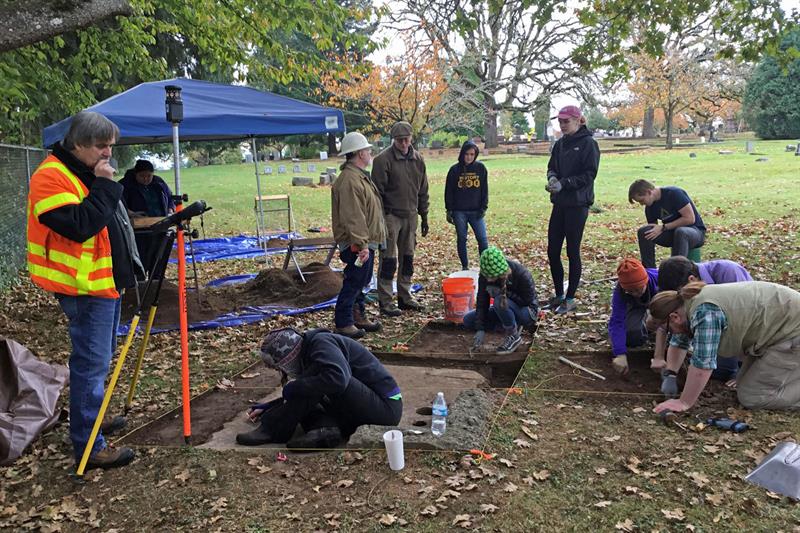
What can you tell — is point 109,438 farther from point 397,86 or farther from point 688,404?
point 397,86

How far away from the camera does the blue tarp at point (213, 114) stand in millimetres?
7062

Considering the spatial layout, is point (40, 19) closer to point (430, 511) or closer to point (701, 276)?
point (430, 511)

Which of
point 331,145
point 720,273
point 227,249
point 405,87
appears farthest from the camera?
point 331,145

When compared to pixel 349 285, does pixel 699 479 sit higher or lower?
lower

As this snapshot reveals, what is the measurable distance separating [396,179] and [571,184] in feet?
6.17

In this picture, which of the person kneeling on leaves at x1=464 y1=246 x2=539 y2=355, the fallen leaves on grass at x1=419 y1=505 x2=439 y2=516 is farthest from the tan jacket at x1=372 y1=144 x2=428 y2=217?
the fallen leaves on grass at x1=419 y1=505 x2=439 y2=516

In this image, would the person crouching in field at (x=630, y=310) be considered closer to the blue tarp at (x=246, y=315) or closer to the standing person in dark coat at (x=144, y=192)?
the blue tarp at (x=246, y=315)

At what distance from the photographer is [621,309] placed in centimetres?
479

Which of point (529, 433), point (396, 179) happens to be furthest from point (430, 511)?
point (396, 179)

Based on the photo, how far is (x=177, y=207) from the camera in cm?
386

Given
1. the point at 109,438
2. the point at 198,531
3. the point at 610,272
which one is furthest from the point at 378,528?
the point at 610,272

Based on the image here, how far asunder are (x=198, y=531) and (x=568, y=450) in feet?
6.88

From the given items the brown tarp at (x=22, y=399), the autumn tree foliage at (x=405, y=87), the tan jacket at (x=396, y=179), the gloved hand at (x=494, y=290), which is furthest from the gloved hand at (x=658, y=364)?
the autumn tree foliage at (x=405, y=87)

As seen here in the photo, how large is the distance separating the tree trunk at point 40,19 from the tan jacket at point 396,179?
10.6 feet
